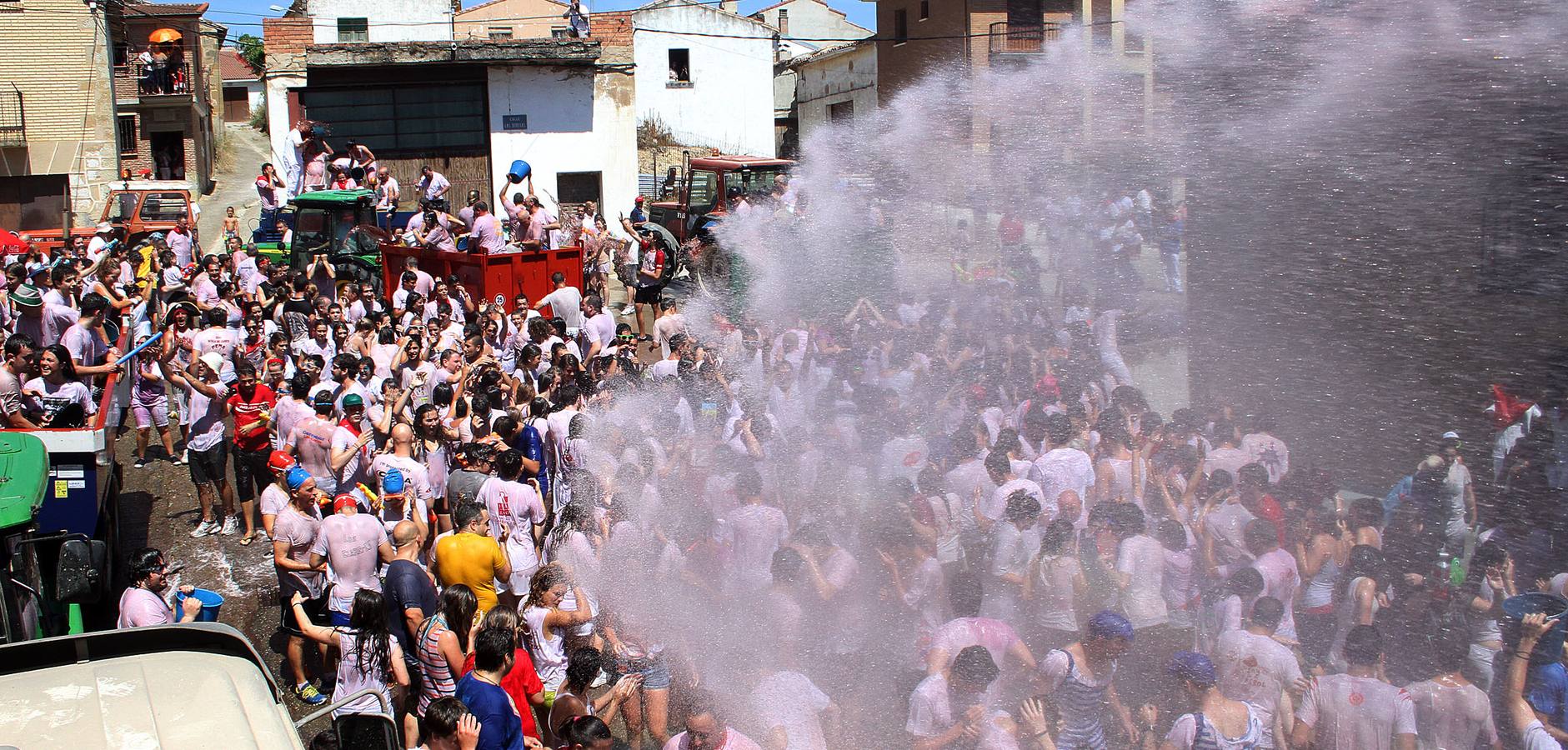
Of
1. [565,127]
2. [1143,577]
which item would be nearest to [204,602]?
[1143,577]

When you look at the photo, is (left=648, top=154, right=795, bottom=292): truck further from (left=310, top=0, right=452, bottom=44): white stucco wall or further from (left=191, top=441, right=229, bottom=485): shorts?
(left=310, top=0, right=452, bottom=44): white stucco wall

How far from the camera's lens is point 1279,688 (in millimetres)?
4691

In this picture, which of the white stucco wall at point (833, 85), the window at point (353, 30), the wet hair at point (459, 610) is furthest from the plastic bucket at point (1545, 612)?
the window at point (353, 30)

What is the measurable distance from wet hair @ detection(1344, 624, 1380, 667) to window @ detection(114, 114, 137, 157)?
30.5 metres

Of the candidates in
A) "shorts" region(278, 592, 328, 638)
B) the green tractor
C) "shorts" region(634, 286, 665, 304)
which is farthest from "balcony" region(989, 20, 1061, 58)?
the green tractor

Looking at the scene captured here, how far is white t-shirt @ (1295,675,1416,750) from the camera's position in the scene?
447 cm

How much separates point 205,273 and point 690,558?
8.88m

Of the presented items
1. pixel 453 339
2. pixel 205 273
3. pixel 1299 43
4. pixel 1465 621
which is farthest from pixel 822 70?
pixel 1465 621

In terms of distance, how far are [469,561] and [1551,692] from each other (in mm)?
4655

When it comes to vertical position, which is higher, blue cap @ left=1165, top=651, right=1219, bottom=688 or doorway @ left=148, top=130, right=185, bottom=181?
doorway @ left=148, top=130, right=185, bottom=181

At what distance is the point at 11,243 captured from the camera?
15500 mm

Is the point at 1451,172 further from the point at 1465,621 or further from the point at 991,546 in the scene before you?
the point at 991,546

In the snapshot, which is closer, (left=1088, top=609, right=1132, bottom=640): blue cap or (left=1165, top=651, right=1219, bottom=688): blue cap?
(left=1165, top=651, right=1219, bottom=688): blue cap

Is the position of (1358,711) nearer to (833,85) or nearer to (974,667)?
(974,667)
